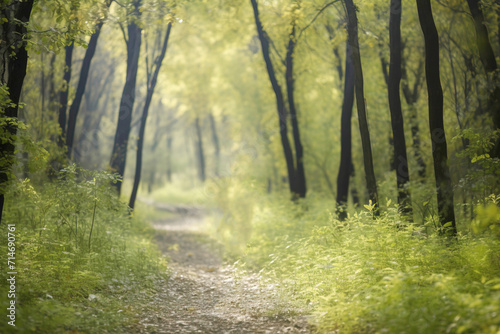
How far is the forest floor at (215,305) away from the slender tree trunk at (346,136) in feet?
11.8

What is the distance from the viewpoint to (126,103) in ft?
39.8

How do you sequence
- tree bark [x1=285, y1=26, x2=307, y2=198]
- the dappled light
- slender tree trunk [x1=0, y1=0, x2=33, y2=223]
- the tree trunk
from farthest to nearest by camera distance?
tree bark [x1=285, y1=26, x2=307, y2=198] → the tree trunk → slender tree trunk [x1=0, y1=0, x2=33, y2=223] → the dappled light

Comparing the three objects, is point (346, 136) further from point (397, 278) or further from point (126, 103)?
point (126, 103)

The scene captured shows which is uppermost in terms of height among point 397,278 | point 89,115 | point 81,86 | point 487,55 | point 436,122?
point 487,55

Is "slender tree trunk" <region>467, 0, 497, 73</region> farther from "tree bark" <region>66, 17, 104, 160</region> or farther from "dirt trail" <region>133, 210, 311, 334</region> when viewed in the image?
"tree bark" <region>66, 17, 104, 160</region>

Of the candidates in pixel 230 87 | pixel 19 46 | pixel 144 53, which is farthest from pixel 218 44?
pixel 19 46

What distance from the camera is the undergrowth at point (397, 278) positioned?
161 inches

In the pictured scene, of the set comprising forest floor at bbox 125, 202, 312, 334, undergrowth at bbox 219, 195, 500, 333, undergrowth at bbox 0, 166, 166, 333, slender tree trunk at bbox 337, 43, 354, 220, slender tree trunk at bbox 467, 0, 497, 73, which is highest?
slender tree trunk at bbox 467, 0, 497, 73

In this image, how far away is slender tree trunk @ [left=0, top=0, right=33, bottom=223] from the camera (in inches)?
231

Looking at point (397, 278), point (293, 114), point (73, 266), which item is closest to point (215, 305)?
point (73, 266)

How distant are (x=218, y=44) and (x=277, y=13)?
503cm

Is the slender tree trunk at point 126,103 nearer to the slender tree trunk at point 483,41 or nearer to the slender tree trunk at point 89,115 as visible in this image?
the slender tree trunk at point 89,115

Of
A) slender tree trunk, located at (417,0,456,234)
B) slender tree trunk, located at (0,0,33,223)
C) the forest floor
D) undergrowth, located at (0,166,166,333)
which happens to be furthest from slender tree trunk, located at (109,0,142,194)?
slender tree trunk, located at (417,0,456,234)

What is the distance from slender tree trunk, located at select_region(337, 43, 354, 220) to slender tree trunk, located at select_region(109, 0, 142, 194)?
264 inches
